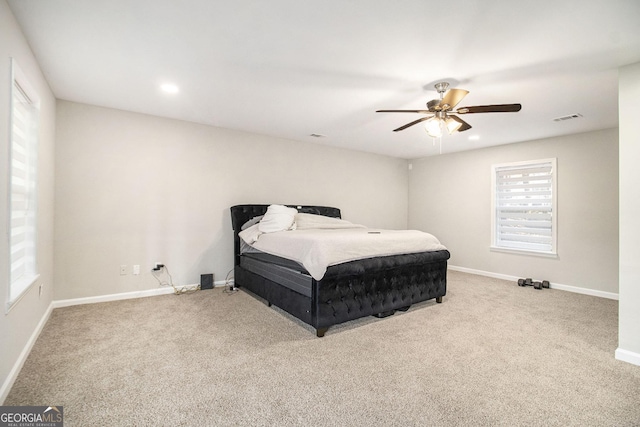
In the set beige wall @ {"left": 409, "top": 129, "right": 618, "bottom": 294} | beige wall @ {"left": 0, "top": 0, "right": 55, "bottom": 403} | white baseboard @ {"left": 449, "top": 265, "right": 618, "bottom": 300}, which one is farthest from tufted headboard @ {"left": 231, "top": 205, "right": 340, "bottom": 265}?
white baseboard @ {"left": 449, "top": 265, "right": 618, "bottom": 300}

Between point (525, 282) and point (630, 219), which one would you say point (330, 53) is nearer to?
point (630, 219)

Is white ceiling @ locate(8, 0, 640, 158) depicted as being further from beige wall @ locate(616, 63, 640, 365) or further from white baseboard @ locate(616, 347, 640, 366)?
white baseboard @ locate(616, 347, 640, 366)

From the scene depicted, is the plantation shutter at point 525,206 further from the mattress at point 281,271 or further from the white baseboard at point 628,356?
the mattress at point 281,271

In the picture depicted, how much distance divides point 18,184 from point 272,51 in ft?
7.27

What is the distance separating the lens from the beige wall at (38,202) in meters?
1.76

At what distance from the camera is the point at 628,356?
2.33 m

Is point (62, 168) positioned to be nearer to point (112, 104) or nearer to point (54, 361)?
point (112, 104)

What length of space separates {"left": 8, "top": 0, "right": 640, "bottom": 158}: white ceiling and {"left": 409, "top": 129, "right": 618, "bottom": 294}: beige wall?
36.0 inches

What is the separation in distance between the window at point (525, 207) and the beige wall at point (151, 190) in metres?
3.39

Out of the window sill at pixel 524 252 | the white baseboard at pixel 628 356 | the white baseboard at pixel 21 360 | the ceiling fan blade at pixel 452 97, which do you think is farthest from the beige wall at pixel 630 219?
the white baseboard at pixel 21 360

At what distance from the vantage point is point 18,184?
2.31 m

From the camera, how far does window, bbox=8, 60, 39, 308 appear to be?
Answer: 2168 mm

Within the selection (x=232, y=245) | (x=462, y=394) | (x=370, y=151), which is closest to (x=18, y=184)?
(x=232, y=245)

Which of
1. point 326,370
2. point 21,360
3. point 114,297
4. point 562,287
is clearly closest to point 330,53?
point 326,370
